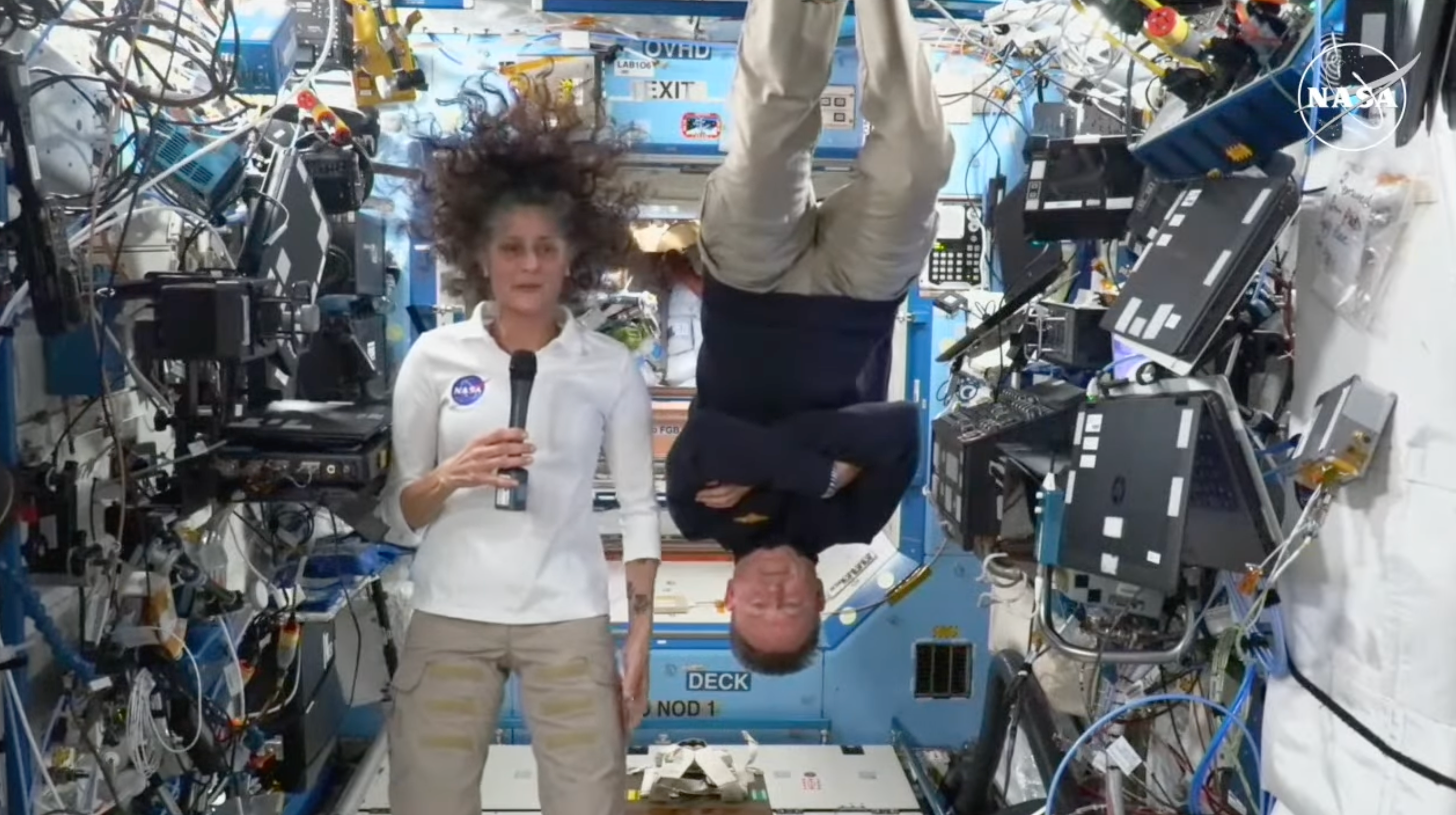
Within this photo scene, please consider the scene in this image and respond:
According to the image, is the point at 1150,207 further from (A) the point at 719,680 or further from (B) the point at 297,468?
(A) the point at 719,680

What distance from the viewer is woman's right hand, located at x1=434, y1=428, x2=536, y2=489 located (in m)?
2.09

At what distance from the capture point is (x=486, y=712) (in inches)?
90.8

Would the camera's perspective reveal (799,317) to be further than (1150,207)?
No

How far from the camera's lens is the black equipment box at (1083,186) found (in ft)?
7.97

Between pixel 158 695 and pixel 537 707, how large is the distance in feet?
2.78

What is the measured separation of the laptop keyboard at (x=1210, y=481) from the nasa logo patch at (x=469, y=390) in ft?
4.63

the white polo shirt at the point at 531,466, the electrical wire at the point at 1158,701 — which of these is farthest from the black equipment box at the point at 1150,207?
the white polo shirt at the point at 531,466

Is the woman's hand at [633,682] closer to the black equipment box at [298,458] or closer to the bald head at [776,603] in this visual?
the bald head at [776,603]

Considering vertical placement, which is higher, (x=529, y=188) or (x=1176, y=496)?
(x=529, y=188)

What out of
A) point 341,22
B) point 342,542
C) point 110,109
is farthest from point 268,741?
point 341,22

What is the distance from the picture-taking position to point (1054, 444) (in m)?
2.59

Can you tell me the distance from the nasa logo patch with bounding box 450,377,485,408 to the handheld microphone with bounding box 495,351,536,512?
108 mm

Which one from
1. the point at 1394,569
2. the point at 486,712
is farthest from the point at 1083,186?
the point at 486,712

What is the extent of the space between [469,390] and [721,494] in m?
0.58
